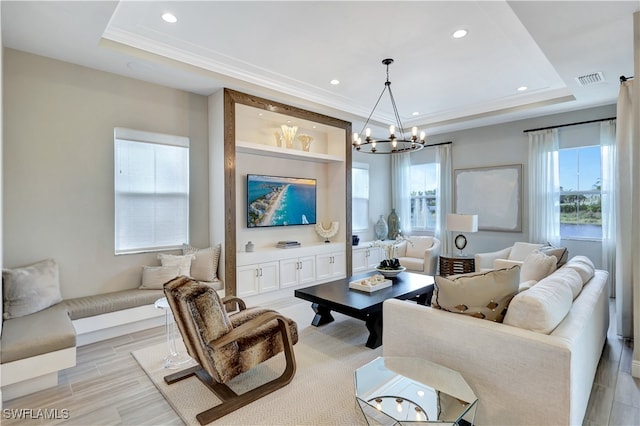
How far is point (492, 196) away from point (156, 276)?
563cm

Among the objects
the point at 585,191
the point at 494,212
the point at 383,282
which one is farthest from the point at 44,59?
the point at 585,191

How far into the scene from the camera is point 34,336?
2422 millimetres

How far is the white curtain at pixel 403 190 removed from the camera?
730 centimetres

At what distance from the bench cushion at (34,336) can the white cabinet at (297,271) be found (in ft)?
8.71

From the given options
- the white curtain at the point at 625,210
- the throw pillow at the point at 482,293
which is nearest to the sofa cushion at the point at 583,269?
the white curtain at the point at 625,210

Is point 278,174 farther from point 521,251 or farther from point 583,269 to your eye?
point 583,269

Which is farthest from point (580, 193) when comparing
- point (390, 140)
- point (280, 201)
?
point (280, 201)

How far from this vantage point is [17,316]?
9.18 ft

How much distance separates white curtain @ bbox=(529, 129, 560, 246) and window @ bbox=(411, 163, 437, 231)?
181 cm

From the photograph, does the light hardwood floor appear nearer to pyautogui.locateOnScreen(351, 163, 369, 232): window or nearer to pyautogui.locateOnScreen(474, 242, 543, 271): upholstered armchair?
pyautogui.locateOnScreen(474, 242, 543, 271): upholstered armchair

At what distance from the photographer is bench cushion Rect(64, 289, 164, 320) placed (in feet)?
10.4

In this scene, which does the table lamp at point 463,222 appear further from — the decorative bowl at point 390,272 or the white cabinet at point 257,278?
the white cabinet at point 257,278

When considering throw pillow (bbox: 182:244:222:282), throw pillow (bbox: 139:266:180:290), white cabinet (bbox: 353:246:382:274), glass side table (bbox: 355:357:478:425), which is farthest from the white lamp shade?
throw pillow (bbox: 139:266:180:290)

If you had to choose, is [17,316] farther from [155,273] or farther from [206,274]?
[206,274]
